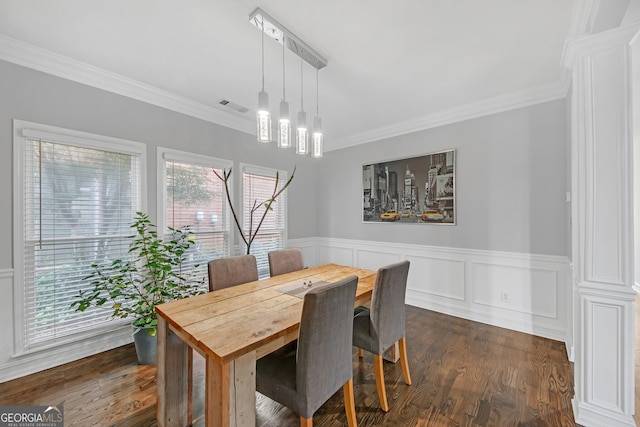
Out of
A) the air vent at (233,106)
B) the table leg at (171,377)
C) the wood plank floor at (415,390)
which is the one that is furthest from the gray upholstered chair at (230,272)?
the air vent at (233,106)

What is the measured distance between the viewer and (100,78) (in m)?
2.42

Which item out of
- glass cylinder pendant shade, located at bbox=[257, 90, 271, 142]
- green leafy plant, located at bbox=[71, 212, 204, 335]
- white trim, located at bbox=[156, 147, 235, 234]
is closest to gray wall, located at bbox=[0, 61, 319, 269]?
white trim, located at bbox=[156, 147, 235, 234]

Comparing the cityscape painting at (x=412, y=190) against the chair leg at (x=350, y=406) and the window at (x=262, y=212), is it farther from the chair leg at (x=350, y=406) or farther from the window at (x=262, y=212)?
the chair leg at (x=350, y=406)

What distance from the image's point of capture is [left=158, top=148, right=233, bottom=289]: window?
2887 millimetres

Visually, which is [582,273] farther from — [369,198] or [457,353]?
[369,198]

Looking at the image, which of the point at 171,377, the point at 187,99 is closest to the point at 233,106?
the point at 187,99

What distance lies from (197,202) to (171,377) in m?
1.99

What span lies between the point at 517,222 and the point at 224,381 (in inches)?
125

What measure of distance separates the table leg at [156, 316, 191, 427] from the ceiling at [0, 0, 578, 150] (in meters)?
1.98

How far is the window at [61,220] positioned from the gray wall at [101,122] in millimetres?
66

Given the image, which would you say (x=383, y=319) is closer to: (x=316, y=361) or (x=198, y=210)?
(x=316, y=361)

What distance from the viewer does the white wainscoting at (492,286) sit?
2.68 m

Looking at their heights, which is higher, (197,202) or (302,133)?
(302,133)

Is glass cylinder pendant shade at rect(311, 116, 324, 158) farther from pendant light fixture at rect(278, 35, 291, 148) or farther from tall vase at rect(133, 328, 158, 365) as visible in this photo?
tall vase at rect(133, 328, 158, 365)
